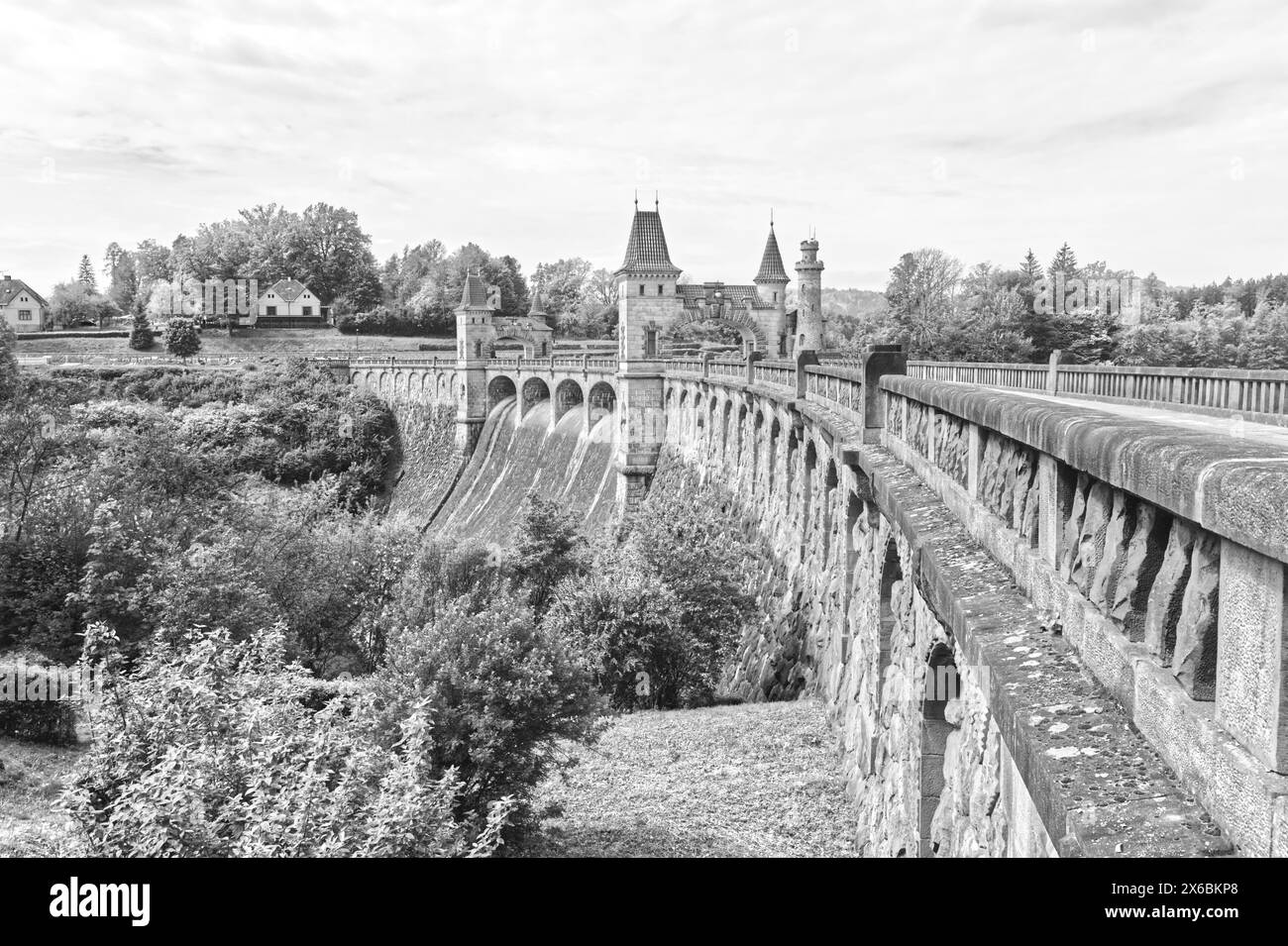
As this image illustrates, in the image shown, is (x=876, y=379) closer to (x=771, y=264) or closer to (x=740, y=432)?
(x=740, y=432)

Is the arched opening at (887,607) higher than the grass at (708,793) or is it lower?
higher

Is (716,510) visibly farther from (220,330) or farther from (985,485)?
(220,330)

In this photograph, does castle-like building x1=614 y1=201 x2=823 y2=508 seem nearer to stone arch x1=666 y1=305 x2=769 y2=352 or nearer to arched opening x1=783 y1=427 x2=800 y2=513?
stone arch x1=666 y1=305 x2=769 y2=352

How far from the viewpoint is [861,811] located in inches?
508

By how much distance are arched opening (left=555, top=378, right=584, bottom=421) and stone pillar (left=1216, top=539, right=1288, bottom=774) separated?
5676 centimetres

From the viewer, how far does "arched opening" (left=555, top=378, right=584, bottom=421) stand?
59.6 meters

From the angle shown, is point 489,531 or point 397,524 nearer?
point 397,524

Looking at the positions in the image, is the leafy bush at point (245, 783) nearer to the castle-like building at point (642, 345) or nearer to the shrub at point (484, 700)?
the shrub at point (484, 700)

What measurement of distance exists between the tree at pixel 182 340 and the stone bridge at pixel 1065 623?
9122cm

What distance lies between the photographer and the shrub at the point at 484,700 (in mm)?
14242

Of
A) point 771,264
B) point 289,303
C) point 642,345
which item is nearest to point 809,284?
point 771,264

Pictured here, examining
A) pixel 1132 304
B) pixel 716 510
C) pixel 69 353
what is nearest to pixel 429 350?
pixel 69 353

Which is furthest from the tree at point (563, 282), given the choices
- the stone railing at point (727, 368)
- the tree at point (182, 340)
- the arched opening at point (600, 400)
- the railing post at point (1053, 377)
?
the railing post at point (1053, 377)

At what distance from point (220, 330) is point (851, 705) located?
345 ft
